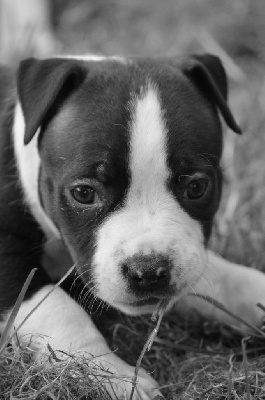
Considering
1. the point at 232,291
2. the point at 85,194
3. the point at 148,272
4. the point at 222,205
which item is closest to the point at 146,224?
the point at 148,272

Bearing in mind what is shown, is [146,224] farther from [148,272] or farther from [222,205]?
[222,205]

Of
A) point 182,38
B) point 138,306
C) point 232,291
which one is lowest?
point 182,38

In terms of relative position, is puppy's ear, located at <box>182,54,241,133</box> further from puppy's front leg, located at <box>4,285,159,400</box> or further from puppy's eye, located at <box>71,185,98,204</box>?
puppy's front leg, located at <box>4,285,159,400</box>

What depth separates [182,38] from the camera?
8438 mm

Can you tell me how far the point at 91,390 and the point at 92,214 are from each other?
2.80ft

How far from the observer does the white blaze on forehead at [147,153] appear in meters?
3.53

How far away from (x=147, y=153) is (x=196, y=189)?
0.38 m

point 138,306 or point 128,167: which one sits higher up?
point 128,167

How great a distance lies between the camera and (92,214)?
366cm

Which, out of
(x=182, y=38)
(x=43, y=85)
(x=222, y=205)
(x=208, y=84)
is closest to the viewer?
(x=43, y=85)

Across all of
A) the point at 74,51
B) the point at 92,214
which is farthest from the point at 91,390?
the point at 74,51

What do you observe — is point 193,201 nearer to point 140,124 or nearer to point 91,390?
point 140,124

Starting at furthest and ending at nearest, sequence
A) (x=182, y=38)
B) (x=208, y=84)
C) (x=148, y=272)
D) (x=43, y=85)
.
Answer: (x=182, y=38)
(x=208, y=84)
(x=43, y=85)
(x=148, y=272)

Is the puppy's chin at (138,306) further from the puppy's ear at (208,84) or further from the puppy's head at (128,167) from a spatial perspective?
the puppy's ear at (208,84)
